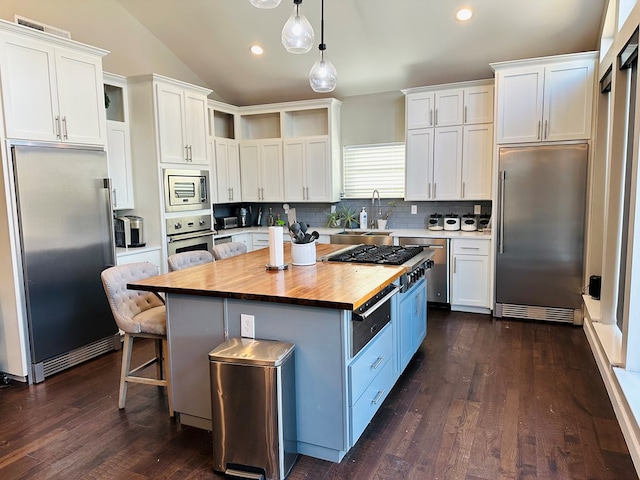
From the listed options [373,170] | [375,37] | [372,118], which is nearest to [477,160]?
[373,170]

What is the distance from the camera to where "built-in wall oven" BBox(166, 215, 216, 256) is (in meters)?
4.60

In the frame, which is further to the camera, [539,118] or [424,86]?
[424,86]

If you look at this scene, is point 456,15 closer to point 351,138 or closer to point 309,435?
point 351,138

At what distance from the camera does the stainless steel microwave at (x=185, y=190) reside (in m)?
4.55

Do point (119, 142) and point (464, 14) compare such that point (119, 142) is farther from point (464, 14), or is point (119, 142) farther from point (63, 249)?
point (464, 14)

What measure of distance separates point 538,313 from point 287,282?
3.23 meters

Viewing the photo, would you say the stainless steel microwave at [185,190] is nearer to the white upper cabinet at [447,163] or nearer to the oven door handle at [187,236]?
the oven door handle at [187,236]

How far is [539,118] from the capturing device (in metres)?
4.38

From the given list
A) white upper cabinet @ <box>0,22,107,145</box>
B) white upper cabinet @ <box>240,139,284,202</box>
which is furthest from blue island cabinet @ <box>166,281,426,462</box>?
white upper cabinet @ <box>240,139,284,202</box>

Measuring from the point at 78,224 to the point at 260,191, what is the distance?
2917mm

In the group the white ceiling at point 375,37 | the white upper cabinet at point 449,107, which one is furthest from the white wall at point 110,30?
the white upper cabinet at point 449,107

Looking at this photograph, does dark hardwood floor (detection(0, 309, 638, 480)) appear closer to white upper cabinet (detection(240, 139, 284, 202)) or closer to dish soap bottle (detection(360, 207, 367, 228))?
dish soap bottle (detection(360, 207, 367, 228))

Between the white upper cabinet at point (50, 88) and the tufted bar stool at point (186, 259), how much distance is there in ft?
4.38

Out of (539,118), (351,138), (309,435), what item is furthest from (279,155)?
(309,435)
